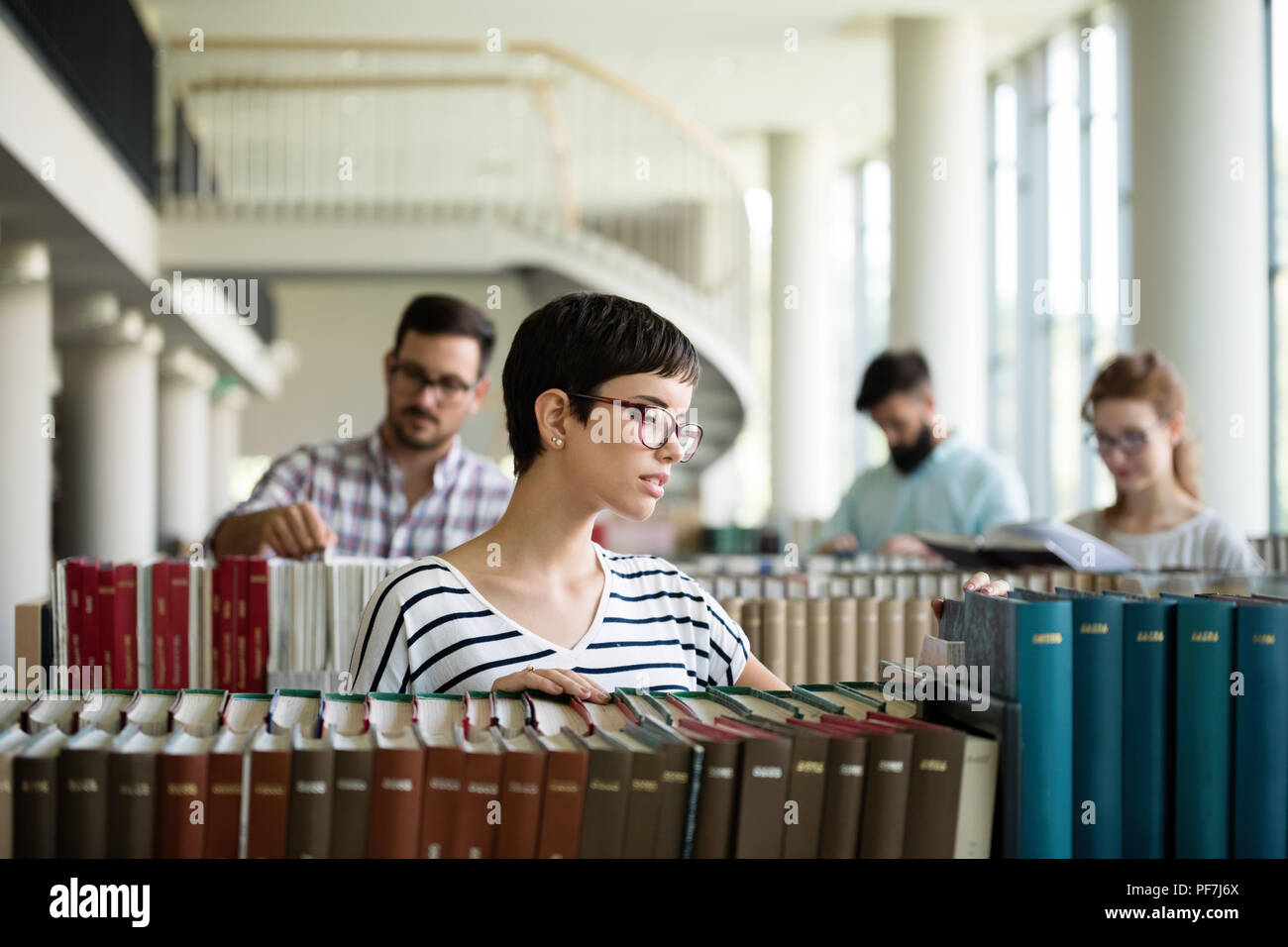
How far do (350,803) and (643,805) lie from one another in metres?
0.27

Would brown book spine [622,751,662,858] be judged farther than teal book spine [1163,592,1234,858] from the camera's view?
No

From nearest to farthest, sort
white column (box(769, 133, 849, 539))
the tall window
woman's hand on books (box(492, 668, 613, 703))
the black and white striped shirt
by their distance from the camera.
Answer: woman's hand on books (box(492, 668, 613, 703)) → the black and white striped shirt → the tall window → white column (box(769, 133, 849, 539))

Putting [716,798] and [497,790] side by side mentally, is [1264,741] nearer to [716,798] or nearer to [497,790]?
[716,798]

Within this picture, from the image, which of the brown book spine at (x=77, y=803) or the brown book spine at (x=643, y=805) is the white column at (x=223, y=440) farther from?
the brown book spine at (x=643, y=805)

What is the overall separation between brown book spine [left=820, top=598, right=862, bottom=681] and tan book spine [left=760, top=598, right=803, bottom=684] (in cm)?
12

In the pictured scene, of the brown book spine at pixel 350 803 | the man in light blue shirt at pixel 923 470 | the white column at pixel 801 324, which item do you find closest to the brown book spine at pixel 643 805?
the brown book spine at pixel 350 803

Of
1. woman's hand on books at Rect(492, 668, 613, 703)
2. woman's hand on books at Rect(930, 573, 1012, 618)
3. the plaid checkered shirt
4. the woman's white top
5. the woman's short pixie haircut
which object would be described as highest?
the woman's short pixie haircut

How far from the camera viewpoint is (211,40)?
8.49 m

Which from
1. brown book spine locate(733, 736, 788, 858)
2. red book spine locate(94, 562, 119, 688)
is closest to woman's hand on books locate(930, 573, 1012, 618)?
brown book spine locate(733, 736, 788, 858)

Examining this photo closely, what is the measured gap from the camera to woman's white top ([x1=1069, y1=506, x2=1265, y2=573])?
10.3 feet

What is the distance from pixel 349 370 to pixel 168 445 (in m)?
4.47

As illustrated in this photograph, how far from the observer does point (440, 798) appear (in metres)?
1.17

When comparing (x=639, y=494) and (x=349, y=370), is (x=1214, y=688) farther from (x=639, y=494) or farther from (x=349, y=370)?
(x=349, y=370)

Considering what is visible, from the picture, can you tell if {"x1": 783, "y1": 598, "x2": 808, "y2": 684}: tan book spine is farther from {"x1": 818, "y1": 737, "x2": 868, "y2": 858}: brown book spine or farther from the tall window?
the tall window
